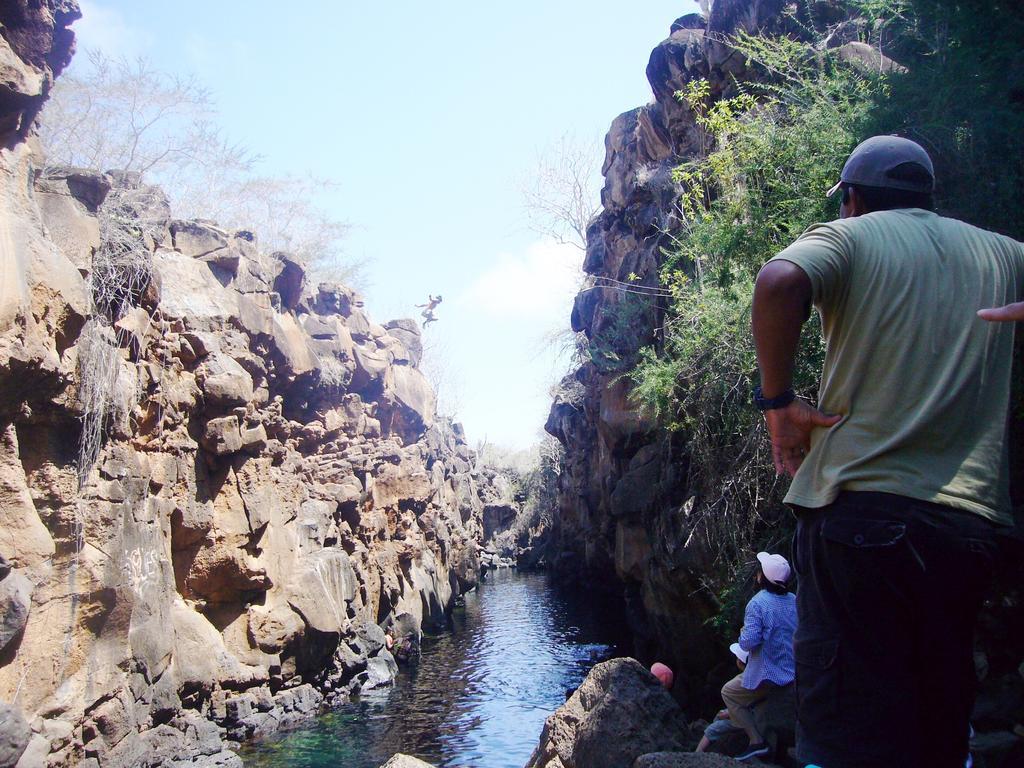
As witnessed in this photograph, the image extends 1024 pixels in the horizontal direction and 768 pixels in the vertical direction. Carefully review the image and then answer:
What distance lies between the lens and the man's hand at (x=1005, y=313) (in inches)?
70.4

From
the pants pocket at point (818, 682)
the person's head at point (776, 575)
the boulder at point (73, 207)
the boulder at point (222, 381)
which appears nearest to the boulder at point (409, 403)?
the boulder at point (222, 381)

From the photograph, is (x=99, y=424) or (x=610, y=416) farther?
(x=610, y=416)

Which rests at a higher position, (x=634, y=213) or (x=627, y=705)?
Answer: (x=634, y=213)

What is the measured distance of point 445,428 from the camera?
36344 millimetres

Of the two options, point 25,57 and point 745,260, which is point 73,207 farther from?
point 745,260

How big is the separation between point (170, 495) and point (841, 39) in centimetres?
1136

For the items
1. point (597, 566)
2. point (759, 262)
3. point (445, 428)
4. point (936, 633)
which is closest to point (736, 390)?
point (759, 262)

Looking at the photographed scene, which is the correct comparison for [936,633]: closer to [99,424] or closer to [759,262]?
[759,262]

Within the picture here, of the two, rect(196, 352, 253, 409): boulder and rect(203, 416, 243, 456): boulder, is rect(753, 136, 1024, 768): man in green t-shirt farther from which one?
rect(203, 416, 243, 456): boulder

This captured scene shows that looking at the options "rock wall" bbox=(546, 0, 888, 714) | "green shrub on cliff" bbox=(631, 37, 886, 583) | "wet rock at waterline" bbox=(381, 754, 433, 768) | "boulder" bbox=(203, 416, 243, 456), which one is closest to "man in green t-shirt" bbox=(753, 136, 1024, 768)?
"wet rock at waterline" bbox=(381, 754, 433, 768)

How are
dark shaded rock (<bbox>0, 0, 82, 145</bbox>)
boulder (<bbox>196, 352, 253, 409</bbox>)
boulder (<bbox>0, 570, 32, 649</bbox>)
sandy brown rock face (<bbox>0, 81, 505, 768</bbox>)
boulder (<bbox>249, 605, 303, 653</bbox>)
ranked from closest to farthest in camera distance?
boulder (<bbox>0, 570, 32, 649</bbox>)
dark shaded rock (<bbox>0, 0, 82, 145</bbox>)
sandy brown rock face (<bbox>0, 81, 505, 768</bbox>)
boulder (<bbox>196, 352, 253, 409</bbox>)
boulder (<bbox>249, 605, 303, 653</bbox>)

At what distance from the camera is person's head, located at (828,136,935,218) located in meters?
2.15

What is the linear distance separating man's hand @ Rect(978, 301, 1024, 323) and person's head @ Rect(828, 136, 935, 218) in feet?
1.42

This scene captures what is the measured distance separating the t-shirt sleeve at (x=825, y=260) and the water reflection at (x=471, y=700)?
11004 millimetres
